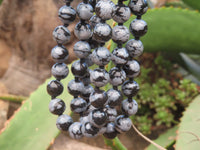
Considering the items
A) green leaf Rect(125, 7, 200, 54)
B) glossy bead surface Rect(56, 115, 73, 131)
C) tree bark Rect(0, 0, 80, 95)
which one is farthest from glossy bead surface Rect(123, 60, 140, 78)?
tree bark Rect(0, 0, 80, 95)

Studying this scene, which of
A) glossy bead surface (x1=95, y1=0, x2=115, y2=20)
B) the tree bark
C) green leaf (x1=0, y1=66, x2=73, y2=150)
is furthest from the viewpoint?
the tree bark

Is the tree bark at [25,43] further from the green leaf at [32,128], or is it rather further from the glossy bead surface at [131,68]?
the glossy bead surface at [131,68]

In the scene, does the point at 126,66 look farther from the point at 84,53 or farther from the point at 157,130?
the point at 157,130

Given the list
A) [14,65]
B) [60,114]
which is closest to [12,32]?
[14,65]

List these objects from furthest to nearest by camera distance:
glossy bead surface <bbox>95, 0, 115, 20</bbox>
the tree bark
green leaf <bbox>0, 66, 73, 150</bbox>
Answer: the tree bark, green leaf <bbox>0, 66, 73, 150</bbox>, glossy bead surface <bbox>95, 0, 115, 20</bbox>

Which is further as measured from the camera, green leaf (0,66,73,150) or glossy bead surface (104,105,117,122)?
green leaf (0,66,73,150)

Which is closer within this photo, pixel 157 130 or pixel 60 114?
pixel 60 114

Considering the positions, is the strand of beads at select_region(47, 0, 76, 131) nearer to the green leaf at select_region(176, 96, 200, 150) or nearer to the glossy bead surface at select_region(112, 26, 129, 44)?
the glossy bead surface at select_region(112, 26, 129, 44)
